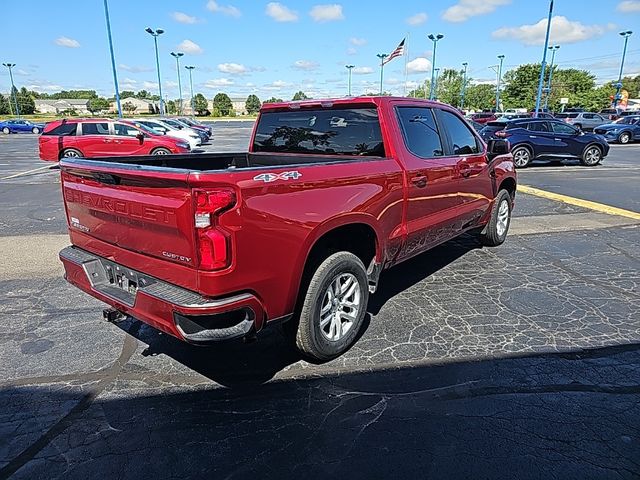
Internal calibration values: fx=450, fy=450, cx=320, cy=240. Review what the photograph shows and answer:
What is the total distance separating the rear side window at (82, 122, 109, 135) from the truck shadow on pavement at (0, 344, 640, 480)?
15.2 meters

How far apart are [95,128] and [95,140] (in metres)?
0.64

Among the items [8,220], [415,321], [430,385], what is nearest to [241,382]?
[430,385]

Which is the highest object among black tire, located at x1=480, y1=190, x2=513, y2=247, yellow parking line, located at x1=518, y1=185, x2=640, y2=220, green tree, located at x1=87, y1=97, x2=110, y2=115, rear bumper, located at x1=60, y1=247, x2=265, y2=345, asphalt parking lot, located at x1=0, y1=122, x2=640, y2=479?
green tree, located at x1=87, y1=97, x2=110, y2=115

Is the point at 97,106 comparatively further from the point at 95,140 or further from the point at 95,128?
the point at 95,140

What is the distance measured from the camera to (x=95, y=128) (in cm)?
1617

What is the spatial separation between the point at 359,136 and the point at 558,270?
10.4ft

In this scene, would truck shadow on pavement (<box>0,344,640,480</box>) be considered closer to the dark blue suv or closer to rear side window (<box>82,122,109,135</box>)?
the dark blue suv

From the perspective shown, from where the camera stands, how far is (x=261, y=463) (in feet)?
7.80

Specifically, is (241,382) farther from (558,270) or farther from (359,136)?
(558,270)

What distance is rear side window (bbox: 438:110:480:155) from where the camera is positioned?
483 centimetres

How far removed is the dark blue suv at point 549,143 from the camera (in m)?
16.3

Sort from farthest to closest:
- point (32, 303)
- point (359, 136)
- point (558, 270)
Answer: point (558, 270)
point (32, 303)
point (359, 136)

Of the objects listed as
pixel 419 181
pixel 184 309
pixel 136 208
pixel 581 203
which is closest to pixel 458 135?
pixel 419 181

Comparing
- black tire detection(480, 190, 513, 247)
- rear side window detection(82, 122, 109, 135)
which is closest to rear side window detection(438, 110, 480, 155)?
black tire detection(480, 190, 513, 247)
